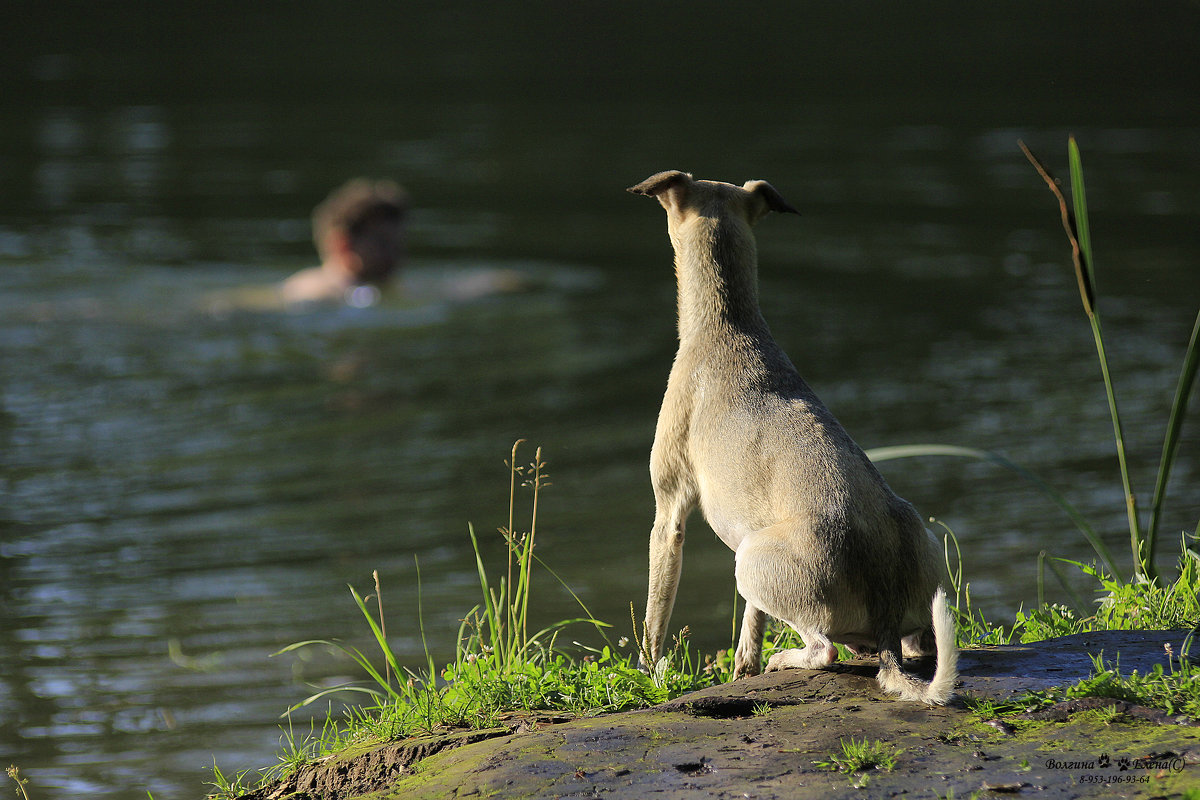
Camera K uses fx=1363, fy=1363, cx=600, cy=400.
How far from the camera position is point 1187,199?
19.1 meters

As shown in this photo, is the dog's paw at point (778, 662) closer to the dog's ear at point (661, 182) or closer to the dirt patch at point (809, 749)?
the dirt patch at point (809, 749)

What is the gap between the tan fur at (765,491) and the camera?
4.23 metres

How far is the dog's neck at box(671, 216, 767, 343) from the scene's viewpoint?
5090mm

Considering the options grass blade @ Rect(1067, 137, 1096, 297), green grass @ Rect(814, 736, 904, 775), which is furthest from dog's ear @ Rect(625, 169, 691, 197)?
green grass @ Rect(814, 736, 904, 775)

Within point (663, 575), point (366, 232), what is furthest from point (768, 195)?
point (366, 232)

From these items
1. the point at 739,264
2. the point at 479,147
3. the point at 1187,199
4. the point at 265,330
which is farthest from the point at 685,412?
the point at 479,147

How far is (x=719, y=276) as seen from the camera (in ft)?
16.8

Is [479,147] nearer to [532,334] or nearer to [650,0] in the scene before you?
[532,334]

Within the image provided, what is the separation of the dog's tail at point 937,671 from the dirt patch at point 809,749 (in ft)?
0.16

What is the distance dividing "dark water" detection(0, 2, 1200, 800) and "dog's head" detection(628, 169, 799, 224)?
2.93 meters

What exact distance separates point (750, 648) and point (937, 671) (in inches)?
34.4

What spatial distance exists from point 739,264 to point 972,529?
13.4ft

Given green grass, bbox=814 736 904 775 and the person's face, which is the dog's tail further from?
the person's face

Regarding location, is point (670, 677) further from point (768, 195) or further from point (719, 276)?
point (768, 195)
